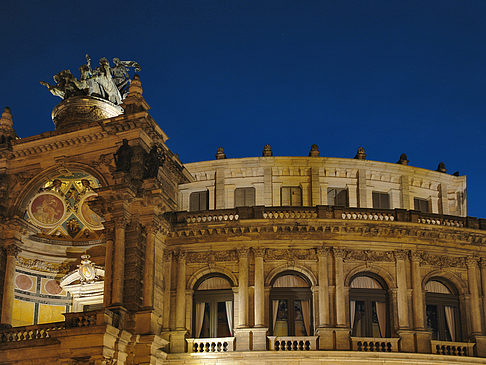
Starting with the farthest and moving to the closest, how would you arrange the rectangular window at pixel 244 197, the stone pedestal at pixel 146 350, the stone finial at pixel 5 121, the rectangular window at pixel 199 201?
1. the rectangular window at pixel 199 201
2. the rectangular window at pixel 244 197
3. the stone finial at pixel 5 121
4. the stone pedestal at pixel 146 350

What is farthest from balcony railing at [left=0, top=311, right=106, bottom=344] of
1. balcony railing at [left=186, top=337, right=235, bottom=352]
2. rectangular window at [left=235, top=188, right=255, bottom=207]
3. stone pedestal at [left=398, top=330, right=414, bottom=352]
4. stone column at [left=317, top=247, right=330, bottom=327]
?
rectangular window at [left=235, top=188, right=255, bottom=207]

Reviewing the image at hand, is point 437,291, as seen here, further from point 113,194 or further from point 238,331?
point 113,194

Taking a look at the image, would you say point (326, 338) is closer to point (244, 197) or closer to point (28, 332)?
point (28, 332)

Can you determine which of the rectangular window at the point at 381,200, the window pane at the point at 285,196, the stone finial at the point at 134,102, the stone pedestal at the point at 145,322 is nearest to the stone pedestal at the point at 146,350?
the stone pedestal at the point at 145,322

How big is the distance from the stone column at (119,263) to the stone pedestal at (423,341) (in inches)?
480

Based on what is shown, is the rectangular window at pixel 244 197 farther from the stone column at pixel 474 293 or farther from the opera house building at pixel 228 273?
the stone column at pixel 474 293

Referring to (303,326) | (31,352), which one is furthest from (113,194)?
(303,326)

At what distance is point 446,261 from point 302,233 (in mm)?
6484

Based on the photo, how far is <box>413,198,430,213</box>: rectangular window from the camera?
45000 mm

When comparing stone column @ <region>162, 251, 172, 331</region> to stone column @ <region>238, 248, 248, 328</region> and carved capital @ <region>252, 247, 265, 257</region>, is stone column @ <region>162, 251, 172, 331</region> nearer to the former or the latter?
stone column @ <region>238, 248, 248, 328</region>

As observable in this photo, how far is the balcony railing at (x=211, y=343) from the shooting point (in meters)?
32.5

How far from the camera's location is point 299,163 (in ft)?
144

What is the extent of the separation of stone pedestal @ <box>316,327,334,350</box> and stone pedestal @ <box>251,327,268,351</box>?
7.28 ft

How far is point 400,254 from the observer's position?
3372 cm
